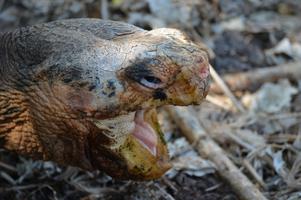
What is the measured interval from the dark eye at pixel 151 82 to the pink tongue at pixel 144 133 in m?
0.26

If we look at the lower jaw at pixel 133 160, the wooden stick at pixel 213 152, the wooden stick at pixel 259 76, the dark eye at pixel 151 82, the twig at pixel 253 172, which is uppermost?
the dark eye at pixel 151 82

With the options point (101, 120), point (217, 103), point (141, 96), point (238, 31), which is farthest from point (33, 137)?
point (238, 31)

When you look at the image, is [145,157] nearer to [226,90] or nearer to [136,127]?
[136,127]

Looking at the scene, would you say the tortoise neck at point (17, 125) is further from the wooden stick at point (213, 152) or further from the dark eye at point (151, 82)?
the wooden stick at point (213, 152)

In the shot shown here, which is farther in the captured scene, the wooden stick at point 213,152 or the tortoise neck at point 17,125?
the wooden stick at point 213,152

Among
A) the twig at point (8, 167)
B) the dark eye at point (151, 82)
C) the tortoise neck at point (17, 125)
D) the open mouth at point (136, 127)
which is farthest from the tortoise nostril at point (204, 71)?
the twig at point (8, 167)

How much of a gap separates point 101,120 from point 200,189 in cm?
81

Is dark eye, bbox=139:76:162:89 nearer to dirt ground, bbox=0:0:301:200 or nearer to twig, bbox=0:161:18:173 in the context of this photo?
dirt ground, bbox=0:0:301:200

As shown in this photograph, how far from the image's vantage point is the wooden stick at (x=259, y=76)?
3.46m

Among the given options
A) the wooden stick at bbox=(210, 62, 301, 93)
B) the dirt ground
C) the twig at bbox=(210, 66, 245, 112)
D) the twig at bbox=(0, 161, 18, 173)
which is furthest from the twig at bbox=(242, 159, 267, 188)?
the twig at bbox=(0, 161, 18, 173)

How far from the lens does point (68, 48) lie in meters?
2.02

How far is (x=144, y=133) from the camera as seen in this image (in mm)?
2137

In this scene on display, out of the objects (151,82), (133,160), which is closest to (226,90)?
(133,160)

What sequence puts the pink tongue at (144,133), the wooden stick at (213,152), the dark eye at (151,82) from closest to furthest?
the dark eye at (151,82) → the pink tongue at (144,133) → the wooden stick at (213,152)
